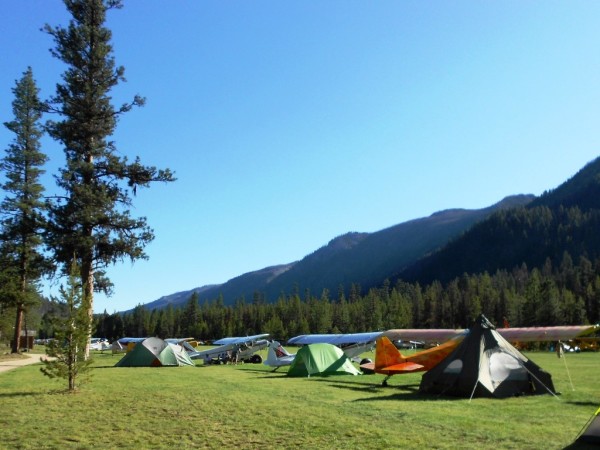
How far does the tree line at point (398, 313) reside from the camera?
9156 cm

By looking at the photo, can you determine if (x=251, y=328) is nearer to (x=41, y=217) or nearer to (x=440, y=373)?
(x=41, y=217)

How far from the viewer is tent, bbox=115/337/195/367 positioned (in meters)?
30.3

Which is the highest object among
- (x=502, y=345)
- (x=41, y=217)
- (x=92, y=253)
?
(x=41, y=217)

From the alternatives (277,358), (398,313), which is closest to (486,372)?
(277,358)

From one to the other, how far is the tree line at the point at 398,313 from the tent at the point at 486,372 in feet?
259

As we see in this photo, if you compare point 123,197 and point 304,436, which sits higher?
point 123,197

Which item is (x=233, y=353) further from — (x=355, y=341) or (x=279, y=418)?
(x=279, y=418)

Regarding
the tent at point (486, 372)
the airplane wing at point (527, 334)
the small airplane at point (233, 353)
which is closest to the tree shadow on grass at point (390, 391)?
the tent at point (486, 372)

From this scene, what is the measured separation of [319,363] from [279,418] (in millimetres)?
12769

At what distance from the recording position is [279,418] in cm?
1078

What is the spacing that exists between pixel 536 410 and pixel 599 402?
2.75 metres

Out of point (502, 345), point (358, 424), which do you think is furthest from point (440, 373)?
point (358, 424)

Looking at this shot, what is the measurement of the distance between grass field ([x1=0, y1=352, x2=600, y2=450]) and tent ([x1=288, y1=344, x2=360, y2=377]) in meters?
6.16

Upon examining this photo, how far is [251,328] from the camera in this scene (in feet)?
421
